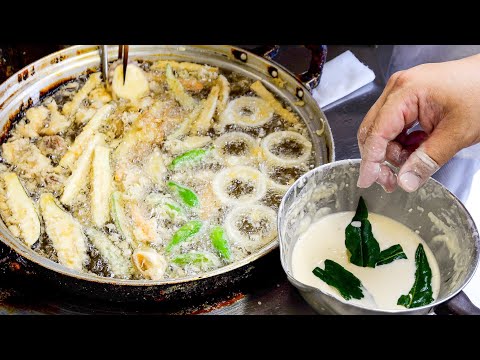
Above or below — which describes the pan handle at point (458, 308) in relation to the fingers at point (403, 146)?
below

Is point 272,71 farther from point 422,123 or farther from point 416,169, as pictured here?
point 416,169

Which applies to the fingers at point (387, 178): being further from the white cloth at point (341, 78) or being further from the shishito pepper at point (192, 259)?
the white cloth at point (341, 78)

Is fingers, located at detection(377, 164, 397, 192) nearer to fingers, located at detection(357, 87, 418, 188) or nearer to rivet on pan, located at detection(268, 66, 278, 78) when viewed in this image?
fingers, located at detection(357, 87, 418, 188)

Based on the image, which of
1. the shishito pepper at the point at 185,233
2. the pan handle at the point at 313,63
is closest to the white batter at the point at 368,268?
the shishito pepper at the point at 185,233

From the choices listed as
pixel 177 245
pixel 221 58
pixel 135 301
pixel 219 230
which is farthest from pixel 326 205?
pixel 221 58

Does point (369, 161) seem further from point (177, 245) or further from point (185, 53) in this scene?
point (185, 53)
